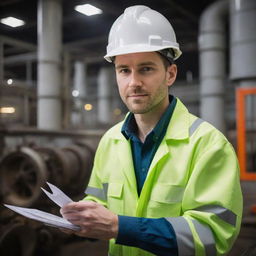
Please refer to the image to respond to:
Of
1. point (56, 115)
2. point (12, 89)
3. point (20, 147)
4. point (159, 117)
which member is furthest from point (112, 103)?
point (159, 117)

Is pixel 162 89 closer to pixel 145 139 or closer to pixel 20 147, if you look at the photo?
pixel 145 139

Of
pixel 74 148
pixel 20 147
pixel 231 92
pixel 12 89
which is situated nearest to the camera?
pixel 20 147

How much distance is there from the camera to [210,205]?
1.04 m

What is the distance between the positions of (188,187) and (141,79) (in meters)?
0.38

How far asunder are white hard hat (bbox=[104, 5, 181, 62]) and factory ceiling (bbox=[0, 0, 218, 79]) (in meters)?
4.49

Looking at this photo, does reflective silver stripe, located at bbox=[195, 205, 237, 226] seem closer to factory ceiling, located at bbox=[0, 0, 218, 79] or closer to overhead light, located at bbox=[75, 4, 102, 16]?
overhead light, located at bbox=[75, 4, 102, 16]

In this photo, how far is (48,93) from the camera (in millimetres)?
6594

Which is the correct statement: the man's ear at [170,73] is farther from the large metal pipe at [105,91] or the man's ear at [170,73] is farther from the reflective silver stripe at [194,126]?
the large metal pipe at [105,91]

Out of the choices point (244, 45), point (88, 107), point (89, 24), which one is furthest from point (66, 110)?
point (88, 107)

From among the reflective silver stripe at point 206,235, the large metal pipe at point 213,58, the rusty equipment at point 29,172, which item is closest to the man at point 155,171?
the reflective silver stripe at point 206,235

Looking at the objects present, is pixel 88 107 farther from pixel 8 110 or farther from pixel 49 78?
pixel 49 78

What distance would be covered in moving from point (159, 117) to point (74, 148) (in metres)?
4.24

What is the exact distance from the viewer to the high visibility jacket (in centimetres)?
103

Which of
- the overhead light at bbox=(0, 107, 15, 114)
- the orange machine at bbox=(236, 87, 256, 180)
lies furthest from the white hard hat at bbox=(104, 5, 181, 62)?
the overhead light at bbox=(0, 107, 15, 114)
